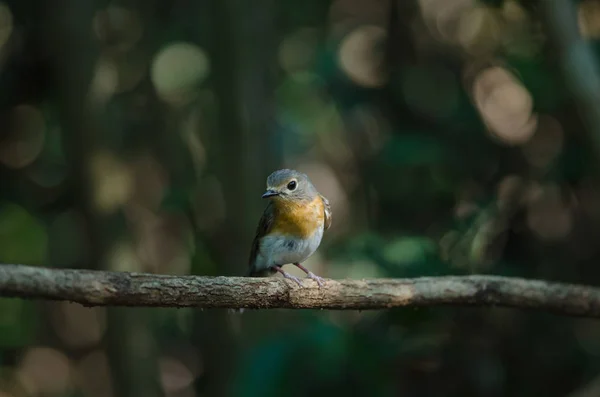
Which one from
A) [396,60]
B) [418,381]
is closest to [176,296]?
[418,381]

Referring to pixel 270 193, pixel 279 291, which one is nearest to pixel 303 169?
pixel 270 193

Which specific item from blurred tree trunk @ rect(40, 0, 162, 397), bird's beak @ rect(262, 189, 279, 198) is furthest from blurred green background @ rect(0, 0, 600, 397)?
bird's beak @ rect(262, 189, 279, 198)

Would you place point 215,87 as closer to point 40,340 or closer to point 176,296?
point 176,296

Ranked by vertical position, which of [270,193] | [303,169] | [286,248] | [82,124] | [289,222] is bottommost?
[303,169]

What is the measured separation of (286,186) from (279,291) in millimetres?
1125

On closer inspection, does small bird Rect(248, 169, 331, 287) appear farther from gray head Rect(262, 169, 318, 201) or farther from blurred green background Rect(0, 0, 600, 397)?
blurred green background Rect(0, 0, 600, 397)

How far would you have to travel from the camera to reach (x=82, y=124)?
18.1ft

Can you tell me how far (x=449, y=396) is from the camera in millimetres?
5066

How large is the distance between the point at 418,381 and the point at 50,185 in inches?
161

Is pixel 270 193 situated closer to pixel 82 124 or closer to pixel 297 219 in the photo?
pixel 297 219

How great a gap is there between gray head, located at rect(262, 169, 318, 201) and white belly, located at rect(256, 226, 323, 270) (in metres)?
0.21

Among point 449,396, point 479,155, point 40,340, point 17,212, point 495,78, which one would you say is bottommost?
point 40,340

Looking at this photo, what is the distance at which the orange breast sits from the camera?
404cm

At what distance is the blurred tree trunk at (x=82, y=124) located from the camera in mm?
5555
